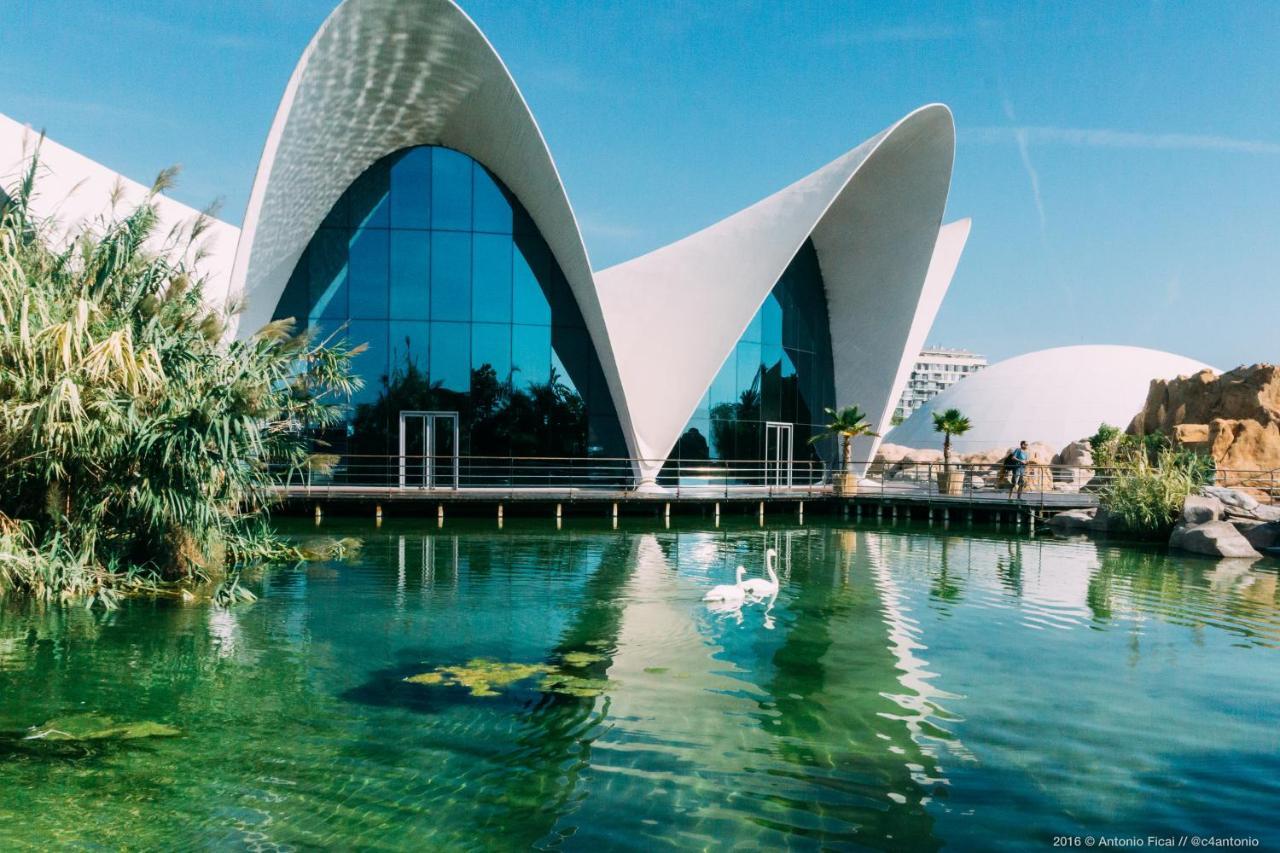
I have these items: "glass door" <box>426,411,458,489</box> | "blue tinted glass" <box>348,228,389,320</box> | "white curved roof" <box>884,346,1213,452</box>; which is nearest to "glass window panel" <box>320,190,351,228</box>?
"blue tinted glass" <box>348,228,389,320</box>

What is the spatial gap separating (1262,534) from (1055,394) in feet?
115

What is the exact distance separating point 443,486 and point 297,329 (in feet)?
17.1

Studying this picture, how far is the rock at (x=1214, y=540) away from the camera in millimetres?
15781

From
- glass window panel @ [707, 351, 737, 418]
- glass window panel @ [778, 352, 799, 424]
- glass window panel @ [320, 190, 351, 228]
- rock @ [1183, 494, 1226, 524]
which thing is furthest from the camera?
glass window panel @ [778, 352, 799, 424]

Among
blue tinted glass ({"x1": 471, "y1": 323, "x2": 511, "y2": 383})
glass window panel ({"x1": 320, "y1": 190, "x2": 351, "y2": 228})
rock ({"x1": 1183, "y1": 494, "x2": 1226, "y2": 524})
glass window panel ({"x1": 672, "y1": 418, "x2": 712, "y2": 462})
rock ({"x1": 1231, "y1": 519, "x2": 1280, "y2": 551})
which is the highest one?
glass window panel ({"x1": 320, "y1": 190, "x2": 351, "y2": 228})

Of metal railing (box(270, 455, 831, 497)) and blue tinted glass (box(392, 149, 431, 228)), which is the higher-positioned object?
blue tinted glass (box(392, 149, 431, 228))

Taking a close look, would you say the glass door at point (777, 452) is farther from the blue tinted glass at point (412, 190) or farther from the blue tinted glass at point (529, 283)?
the blue tinted glass at point (412, 190)

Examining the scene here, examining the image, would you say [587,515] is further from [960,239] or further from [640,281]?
[960,239]

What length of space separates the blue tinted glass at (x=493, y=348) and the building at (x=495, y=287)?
5 cm

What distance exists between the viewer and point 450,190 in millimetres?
23906

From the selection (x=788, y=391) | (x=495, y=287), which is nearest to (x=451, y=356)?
(x=495, y=287)

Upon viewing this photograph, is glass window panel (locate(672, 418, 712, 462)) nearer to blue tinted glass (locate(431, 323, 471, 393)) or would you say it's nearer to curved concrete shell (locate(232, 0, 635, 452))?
curved concrete shell (locate(232, 0, 635, 452))

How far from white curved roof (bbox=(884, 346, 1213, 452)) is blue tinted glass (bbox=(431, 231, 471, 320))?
104 feet

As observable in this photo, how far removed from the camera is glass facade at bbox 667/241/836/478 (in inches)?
984
